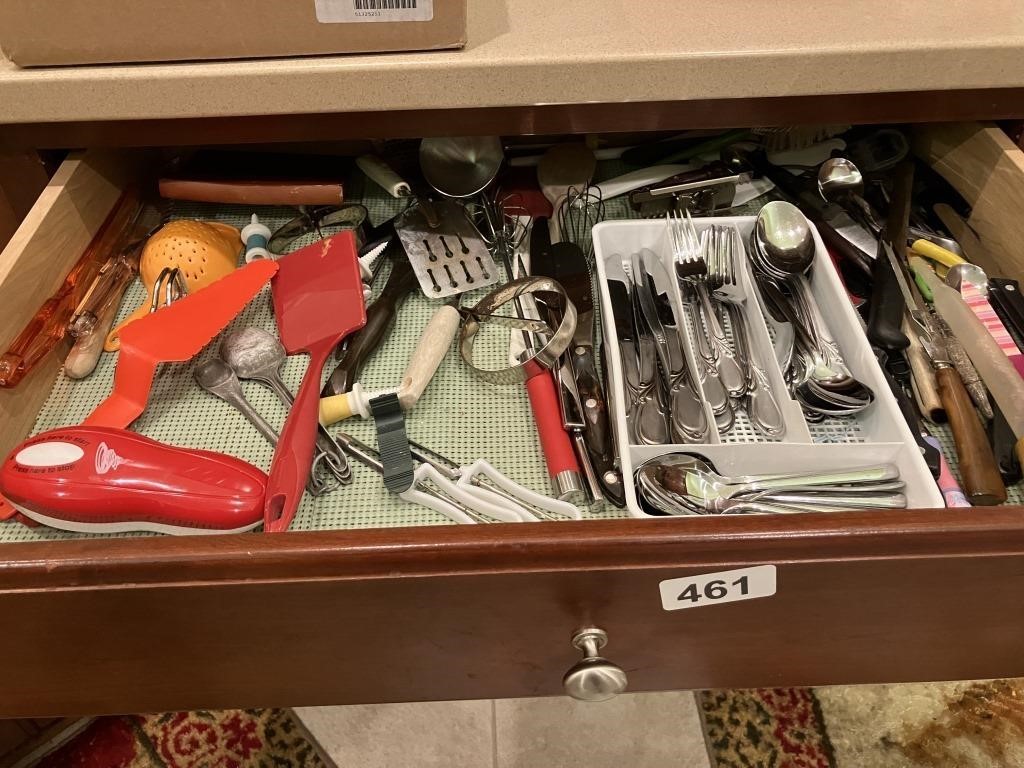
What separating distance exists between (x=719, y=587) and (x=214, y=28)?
541 mm

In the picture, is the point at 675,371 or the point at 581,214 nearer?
the point at 675,371

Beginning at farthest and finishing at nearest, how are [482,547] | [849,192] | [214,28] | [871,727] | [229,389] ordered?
[871,727] < [849,192] < [229,389] < [214,28] < [482,547]

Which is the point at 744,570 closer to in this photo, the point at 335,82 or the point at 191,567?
the point at 191,567

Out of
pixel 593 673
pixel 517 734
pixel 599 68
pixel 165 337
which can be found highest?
pixel 599 68

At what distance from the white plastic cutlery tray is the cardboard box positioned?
0.28 meters

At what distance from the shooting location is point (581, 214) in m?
0.85

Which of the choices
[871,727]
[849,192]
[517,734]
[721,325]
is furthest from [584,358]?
[871,727]

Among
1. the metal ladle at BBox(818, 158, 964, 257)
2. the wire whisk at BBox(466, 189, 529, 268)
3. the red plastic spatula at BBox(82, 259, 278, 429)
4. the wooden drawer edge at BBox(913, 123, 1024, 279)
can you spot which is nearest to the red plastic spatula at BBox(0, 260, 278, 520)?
the red plastic spatula at BBox(82, 259, 278, 429)

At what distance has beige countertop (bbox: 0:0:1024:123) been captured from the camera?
581 millimetres

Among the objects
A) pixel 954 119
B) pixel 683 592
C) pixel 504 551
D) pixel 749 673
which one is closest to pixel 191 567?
pixel 504 551

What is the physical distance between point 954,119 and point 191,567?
0.72 metres

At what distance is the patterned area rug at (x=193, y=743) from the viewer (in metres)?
1.01

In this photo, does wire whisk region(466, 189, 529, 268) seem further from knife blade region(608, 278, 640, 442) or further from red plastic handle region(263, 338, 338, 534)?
red plastic handle region(263, 338, 338, 534)

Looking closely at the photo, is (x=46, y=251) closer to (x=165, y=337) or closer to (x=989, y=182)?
(x=165, y=337)
